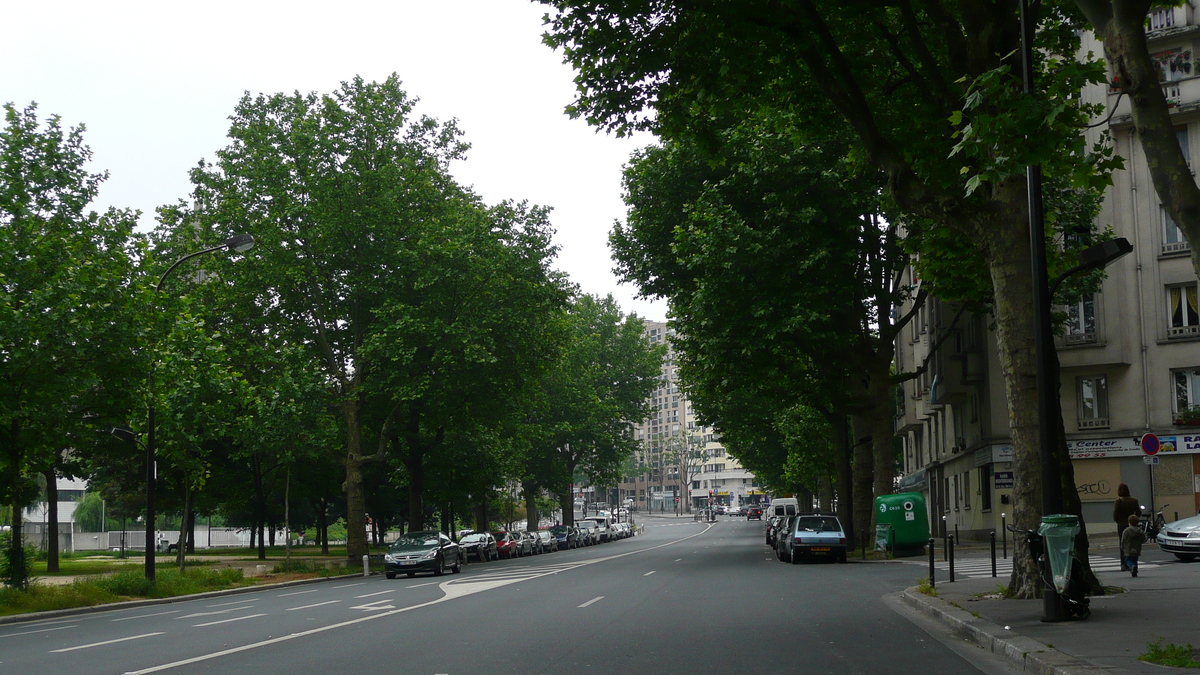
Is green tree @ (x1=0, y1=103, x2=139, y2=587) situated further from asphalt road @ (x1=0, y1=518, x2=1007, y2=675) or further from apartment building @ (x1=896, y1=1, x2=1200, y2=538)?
apartment building @ (x1=896, y1=1, x2=1200, y2=538)

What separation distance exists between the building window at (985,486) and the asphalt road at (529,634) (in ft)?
63.4

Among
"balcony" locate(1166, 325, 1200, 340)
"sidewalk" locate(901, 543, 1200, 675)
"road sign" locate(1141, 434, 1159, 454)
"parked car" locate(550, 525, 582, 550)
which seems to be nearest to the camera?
"sidewalk" locate(901, 543, 1200, 675)

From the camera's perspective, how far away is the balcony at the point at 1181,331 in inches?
1444

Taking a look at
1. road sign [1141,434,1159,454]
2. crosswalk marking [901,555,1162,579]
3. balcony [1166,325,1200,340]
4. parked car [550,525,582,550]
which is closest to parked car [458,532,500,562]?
parked car [550,525,582,550]

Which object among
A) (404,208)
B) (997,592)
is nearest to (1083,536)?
(997,592)

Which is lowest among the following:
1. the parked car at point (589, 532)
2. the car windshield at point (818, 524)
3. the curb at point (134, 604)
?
the parked car at point (589, 532)

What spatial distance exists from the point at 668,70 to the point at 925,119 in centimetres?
369

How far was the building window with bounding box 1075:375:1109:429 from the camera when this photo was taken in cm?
3828

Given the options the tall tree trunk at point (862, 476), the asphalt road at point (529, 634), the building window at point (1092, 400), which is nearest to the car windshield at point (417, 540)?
the asphalt road at point (529, 634)

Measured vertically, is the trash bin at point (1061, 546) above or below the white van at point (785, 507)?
above

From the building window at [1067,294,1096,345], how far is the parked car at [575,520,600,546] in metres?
39.0

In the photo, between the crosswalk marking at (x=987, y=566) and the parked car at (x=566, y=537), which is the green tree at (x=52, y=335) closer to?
the crosswalk marking at (x=987, y=566)

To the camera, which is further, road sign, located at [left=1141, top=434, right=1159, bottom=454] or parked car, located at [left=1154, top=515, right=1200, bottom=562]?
parked car, located at [left=1154, top=515, right=1200, bottom=562]

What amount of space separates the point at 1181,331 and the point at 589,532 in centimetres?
4378
